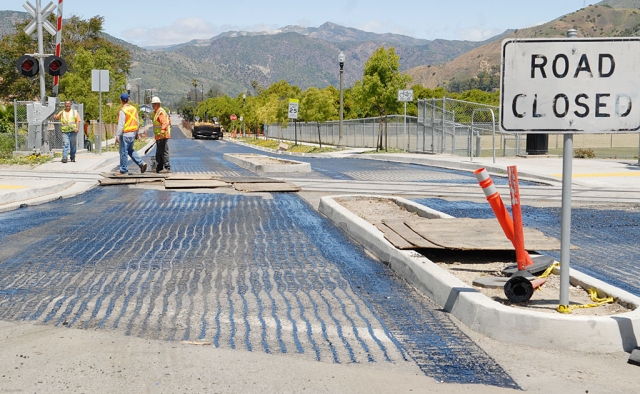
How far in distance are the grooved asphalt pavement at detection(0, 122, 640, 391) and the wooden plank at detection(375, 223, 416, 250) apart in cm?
29

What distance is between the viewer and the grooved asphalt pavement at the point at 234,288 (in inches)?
199

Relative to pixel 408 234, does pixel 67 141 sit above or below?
above

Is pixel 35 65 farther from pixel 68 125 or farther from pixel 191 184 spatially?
pixel 191 184

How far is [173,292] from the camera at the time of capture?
6484 mm

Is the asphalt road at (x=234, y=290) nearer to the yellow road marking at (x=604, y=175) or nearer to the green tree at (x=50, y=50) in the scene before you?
the yellow road marking at (x=604, y=175)

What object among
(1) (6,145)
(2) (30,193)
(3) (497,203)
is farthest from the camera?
(1) (6,145)

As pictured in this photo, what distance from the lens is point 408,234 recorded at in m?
8.12

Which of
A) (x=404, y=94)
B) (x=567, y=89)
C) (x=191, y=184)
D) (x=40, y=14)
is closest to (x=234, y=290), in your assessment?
(x=567, y=89)

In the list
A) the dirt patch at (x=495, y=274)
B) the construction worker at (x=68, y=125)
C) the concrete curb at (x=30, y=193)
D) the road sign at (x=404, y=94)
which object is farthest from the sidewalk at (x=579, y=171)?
the construction worker at (x=68, y=125)

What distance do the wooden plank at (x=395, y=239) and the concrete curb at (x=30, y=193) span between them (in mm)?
6880

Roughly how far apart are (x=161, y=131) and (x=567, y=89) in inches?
546

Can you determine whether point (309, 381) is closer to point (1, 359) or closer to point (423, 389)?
point (423, 389)

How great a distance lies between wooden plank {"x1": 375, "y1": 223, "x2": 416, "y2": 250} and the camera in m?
7.54

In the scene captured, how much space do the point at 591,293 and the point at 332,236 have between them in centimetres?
418
